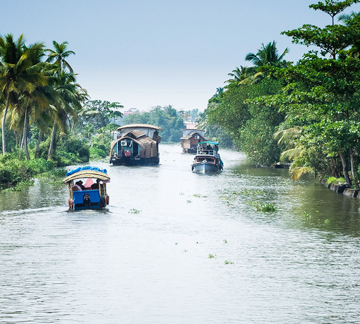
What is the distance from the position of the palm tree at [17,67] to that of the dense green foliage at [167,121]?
13880 cm

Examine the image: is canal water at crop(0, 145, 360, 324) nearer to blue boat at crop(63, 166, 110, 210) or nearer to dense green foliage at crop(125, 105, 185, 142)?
blue boat at crop(63, 166, 110, 210)

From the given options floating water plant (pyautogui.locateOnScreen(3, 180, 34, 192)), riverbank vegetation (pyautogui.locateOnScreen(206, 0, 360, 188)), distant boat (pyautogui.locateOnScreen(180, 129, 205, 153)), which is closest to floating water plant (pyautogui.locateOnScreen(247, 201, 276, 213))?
riverbank vegetation (pyautogui.locateOnScreen(206, 0, 360, 188))

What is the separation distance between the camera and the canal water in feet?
35.3

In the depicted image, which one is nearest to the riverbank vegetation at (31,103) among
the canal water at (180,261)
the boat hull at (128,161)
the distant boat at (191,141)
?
the boat hull at (128,161)

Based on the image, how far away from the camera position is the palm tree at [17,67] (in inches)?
1412

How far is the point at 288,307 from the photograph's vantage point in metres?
11.0

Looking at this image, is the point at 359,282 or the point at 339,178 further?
the point at 339,178

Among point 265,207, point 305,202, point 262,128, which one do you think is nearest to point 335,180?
point 305,202

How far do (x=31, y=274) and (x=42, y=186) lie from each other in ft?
69.0

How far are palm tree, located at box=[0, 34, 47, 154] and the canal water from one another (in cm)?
1029

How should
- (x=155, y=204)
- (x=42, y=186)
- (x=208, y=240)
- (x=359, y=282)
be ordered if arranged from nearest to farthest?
1. (x=359, y=282)
2. (x=208, y=240)
3. (x=155, y=204)
4. (x=42, y=186)

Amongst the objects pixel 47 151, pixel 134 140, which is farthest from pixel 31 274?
pixel 134 140

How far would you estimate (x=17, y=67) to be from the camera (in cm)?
3575

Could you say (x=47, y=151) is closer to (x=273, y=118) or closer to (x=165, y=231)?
(x=273, y=118)
